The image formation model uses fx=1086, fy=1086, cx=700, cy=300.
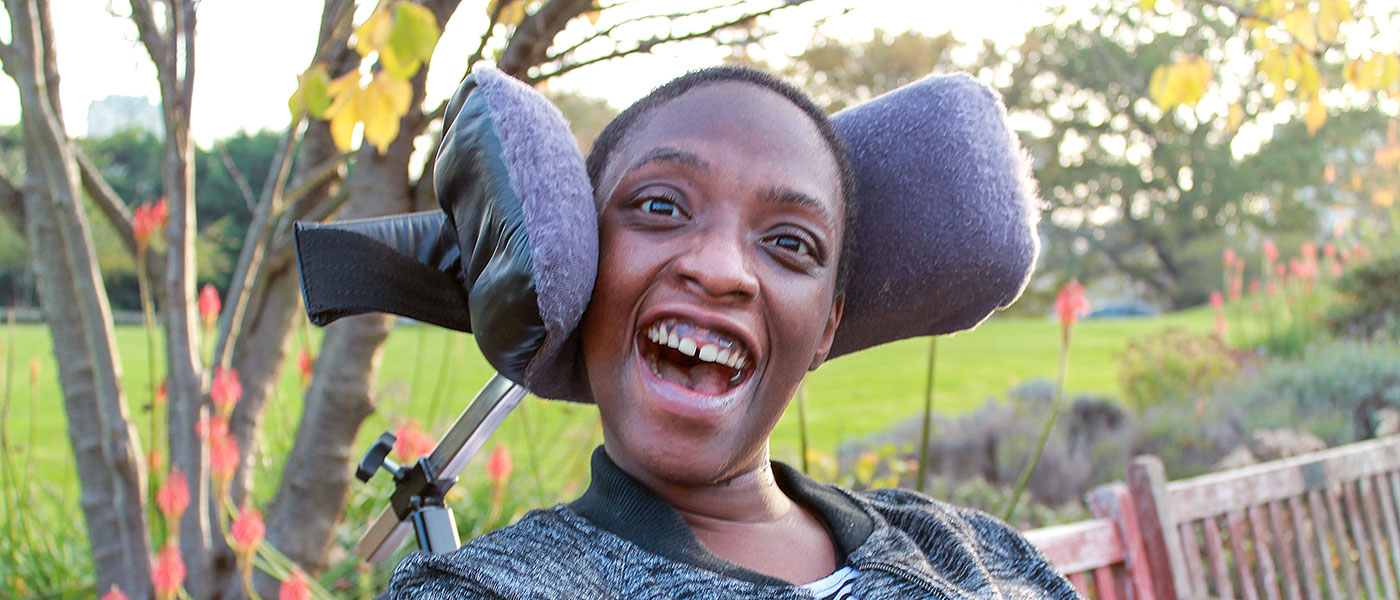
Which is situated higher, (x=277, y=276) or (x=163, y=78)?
(x=163, y=78)

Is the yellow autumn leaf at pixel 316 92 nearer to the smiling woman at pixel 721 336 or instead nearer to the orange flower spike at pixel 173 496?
the smiling woman at pixel 721 336

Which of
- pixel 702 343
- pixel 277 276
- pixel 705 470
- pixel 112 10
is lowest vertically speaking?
pixel 277 276

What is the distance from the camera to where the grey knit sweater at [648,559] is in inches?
43.4

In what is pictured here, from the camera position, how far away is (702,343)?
45.3 inches

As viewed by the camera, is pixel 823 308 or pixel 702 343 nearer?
pixel 702 343

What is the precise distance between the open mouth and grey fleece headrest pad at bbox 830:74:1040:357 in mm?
347

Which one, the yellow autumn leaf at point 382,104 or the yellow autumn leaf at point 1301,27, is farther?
the yellow autumn leaf at point 1301,27

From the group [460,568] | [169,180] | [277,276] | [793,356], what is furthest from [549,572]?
[277,276]

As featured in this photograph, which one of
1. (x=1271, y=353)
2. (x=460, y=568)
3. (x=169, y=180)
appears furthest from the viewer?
(x=1271, y=353)

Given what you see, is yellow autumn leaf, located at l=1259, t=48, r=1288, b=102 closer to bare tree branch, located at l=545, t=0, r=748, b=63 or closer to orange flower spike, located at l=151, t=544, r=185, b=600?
bare tree branch, located at l=545, t=0, r=748, b=63

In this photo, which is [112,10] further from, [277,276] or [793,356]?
[793,356]

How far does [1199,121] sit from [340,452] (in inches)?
963

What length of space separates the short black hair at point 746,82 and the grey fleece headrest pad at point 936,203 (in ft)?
0.26

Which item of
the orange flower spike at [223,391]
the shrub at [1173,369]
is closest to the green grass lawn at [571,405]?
the shrub at [1173,369]
